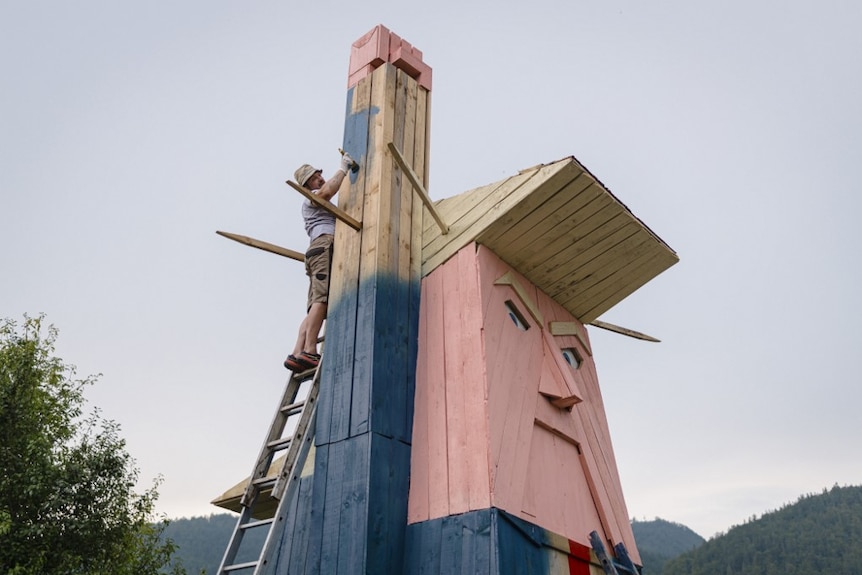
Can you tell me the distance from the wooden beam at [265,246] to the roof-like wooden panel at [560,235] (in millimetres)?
1206

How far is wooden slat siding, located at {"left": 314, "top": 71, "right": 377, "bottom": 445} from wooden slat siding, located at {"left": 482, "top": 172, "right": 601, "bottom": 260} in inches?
44.5

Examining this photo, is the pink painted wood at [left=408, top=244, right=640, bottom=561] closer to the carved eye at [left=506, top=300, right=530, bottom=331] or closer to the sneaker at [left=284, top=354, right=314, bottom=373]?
the carved eye at [left=506, top=300, right=530, bottom=331]

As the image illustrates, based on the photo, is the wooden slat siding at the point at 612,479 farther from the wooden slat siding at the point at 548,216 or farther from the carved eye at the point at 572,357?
the wooden slat siding at the point at 548,216

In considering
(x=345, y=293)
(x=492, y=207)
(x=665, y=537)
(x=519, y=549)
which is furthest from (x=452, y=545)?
(x=665, y=537)

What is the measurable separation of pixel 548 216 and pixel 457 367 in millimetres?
1466

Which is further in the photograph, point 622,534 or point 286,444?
point 622,534

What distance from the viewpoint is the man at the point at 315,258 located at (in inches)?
242

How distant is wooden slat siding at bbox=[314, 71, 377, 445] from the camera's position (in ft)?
17.9

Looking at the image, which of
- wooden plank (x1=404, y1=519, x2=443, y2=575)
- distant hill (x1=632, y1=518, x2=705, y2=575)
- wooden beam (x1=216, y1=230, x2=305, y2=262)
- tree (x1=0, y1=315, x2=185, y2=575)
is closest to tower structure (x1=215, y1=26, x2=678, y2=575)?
wooden plank (x1=404, y1=519, x2=443, y2=575)

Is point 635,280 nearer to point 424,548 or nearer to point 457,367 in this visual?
point 457,367

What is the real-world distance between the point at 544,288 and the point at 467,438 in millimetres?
2080

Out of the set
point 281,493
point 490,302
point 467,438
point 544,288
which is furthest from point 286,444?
point 544,288

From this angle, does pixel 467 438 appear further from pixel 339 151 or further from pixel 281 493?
pixel 339 151

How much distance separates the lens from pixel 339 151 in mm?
6840
